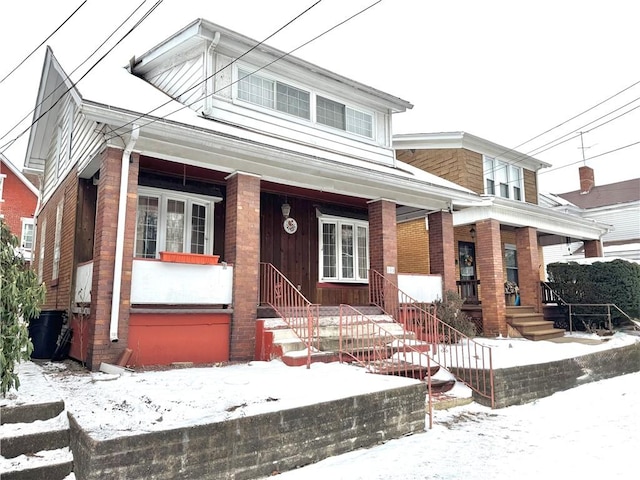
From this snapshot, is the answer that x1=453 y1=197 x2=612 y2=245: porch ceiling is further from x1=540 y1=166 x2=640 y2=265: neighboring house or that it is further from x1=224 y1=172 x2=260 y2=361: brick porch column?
x1=224 y1=172 x2=260 y2=361: brick porch column

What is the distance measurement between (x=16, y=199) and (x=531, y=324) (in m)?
A: 27.1

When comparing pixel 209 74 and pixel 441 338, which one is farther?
pixel 441 338

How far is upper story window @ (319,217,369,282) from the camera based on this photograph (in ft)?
40.1

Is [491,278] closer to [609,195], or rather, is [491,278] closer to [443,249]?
[443,249]

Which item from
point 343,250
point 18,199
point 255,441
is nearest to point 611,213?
point 343,250

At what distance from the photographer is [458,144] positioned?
15594 mm

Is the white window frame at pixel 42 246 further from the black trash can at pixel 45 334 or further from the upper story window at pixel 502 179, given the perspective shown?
the upper story window at pixel 502 179

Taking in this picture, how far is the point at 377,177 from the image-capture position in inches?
396

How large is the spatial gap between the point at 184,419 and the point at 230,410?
48 cm

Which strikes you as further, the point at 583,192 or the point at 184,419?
the point at 583,192

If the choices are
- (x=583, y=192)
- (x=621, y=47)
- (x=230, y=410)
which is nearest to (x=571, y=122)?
(x=621, y=47)

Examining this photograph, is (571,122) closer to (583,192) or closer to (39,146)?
(39,146)

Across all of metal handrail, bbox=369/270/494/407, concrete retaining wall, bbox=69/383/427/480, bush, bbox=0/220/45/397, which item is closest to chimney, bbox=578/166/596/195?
metal handrail, bbox=369/270/494/407

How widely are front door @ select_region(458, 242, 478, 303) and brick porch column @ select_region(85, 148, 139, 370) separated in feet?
40.0
